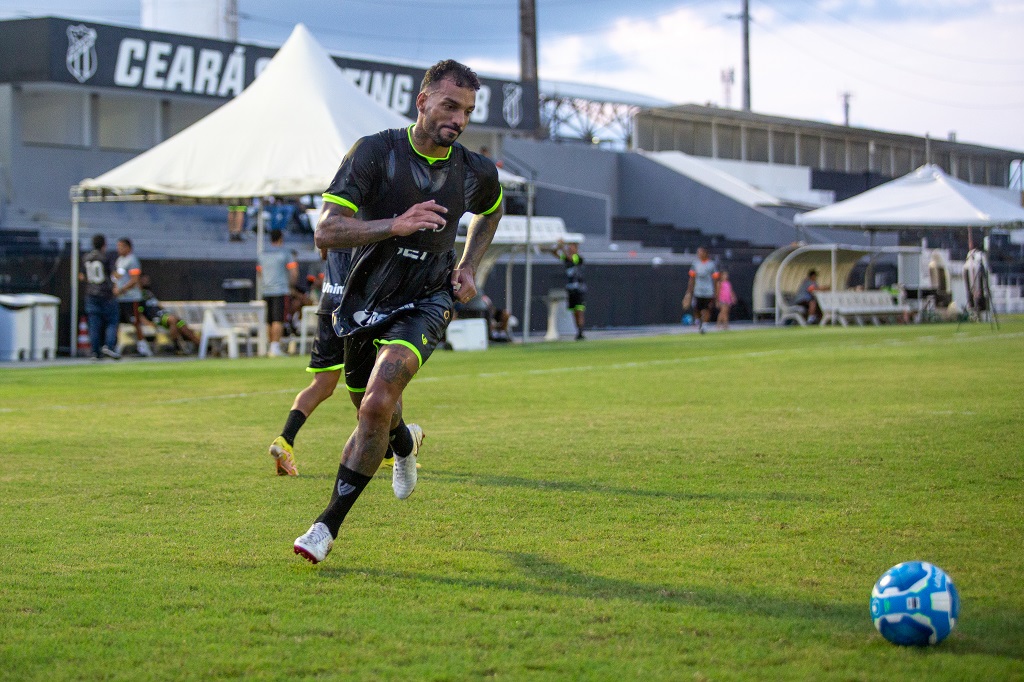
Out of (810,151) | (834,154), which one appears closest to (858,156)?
(834,154)

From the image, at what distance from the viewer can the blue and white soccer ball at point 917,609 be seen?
373 cm

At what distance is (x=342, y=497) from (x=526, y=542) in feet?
2.91

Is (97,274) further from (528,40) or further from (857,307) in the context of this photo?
(528,40)

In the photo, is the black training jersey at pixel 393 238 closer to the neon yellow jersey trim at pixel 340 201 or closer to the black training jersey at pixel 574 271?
the neon yellow jersey trim at pixel 340 201

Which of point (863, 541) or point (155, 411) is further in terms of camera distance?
point (155, 411)

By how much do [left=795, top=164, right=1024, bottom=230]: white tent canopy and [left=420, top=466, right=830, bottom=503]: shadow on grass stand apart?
2582 centimetres

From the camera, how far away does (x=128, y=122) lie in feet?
108

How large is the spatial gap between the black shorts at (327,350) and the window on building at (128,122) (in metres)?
27.1

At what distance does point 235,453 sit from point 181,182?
12.3m

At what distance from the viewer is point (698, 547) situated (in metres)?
5.27

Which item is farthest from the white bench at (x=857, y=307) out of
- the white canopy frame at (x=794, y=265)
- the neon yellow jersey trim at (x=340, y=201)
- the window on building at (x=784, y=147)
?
the neon yellow jersey trim at (x=340, y=201)

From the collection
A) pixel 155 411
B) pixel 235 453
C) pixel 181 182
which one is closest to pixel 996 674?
pixel 235 453

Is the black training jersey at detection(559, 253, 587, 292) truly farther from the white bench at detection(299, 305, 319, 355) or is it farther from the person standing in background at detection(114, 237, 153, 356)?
the person standing in background at detection(114, 237, 153, 356)

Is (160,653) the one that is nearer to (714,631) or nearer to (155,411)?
(714,631)
